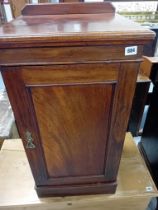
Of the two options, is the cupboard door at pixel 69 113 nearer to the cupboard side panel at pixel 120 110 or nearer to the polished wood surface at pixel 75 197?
the cupboard side panel at pixel 120 110

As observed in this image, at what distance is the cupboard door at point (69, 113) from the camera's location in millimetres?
509

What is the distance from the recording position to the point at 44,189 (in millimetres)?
831

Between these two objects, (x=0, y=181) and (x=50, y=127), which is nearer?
(x=50, y=127)

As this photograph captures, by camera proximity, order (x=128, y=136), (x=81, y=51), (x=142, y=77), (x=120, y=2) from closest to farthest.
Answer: (x=81, y=51) < (x=128, y=136) < (x=142, y=77) < (x=120, y=2)

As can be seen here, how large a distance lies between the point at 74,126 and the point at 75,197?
0.45 m

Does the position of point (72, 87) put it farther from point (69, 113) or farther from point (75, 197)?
point (75, 197)

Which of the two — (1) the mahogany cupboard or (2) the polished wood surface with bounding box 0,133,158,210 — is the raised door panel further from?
(2) the polished wood surface with bounding box 0,133,158,210

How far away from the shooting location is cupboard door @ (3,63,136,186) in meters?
0.51

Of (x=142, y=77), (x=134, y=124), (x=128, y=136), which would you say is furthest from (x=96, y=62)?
(x=134, y=124)

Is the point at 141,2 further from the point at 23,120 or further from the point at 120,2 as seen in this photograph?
the point at 23,120

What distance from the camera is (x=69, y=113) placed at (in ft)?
1.96

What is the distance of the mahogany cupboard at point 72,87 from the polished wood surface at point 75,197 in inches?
2.9

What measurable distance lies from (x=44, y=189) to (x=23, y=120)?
1.37 feet

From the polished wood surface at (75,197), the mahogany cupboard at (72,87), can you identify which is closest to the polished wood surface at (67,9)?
the mahogany cupboard at (72,87)
